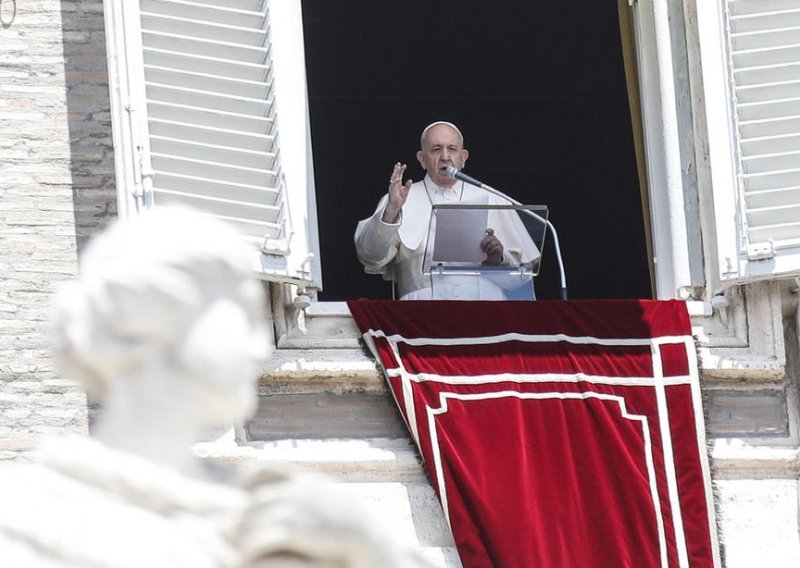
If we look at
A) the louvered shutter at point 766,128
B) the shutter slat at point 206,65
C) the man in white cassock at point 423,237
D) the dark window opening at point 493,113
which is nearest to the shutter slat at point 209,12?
the shutter slat at point 206,65

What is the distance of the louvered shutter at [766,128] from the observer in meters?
7.58

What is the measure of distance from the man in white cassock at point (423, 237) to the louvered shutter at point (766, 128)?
2.60 feet

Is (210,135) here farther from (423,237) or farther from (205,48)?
(423,237)

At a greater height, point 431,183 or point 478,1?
point 478,1

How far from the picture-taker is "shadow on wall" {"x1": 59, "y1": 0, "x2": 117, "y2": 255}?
7742mm

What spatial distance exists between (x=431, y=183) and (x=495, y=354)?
1.54 meters

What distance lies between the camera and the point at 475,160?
41.9 feet

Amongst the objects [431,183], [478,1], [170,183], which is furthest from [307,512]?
[478,1]

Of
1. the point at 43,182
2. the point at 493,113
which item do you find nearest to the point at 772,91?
the point at 43,182

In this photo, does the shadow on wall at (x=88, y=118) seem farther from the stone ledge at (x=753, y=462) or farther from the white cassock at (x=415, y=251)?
the stone ledge at (x=753, y=462)

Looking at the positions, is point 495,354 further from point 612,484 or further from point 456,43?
point 456,43

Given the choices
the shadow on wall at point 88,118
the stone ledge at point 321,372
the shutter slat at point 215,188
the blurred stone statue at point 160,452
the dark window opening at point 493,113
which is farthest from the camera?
the dark window opening at point 493,113

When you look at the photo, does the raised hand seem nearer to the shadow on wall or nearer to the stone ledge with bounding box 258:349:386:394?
the stone ledge with bounding box 258:349:386:394

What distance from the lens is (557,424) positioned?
297 inches
